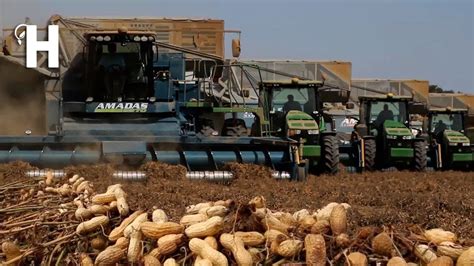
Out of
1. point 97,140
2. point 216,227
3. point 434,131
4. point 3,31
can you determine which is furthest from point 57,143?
point 434,131

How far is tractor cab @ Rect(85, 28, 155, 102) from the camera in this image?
1453 centimetres

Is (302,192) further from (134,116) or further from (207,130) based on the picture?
(207,130)

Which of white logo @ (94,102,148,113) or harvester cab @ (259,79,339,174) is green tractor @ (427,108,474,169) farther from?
white logo @ (94,102,148,113)

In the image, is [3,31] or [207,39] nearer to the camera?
[3,31]

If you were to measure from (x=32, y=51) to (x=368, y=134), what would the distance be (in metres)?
8.77

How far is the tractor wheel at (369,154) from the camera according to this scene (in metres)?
18.3

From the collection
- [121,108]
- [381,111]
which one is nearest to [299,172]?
[121,108]

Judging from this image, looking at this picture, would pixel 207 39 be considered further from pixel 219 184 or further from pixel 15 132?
pixel 219 184

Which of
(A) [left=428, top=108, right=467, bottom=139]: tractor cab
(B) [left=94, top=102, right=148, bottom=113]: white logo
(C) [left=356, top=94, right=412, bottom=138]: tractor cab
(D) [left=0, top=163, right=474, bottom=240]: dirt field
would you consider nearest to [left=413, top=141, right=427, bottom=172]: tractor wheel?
(C) [left=356, top=94, right=412, bottom=138]: tractor cab

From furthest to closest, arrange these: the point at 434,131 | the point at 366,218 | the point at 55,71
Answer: the point at 434,131 → the point at 55,71 → the point at 366,218

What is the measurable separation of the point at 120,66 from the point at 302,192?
18.2 ft

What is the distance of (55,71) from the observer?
A: 625 inches

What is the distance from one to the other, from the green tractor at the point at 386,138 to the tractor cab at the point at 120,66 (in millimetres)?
5937

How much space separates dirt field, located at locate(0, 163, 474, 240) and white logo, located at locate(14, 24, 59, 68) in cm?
440
